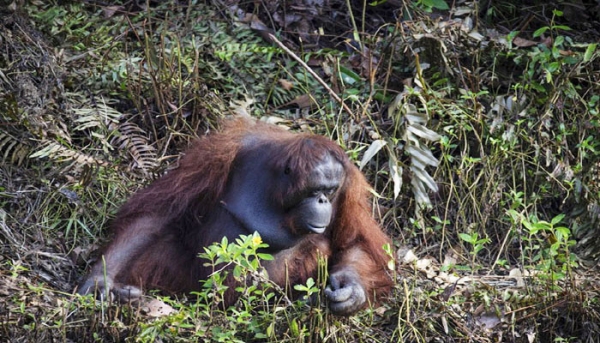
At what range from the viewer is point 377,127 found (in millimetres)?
5691

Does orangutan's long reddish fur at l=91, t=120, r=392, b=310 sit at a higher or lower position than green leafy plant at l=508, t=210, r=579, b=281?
higher

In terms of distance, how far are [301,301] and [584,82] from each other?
258 centimetres

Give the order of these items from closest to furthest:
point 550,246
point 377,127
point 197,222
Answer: point 197,222, point 550,246, point 377,127

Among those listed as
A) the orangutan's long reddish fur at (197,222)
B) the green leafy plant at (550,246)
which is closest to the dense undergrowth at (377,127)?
the green leafy plant at (550,246)

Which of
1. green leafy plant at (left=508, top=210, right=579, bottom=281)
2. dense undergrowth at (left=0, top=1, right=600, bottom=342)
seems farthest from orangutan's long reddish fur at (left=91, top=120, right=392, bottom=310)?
green leafy plant at (left=508, top=210, right=579, bottom=281)

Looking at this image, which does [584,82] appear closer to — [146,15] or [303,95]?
[303,95]

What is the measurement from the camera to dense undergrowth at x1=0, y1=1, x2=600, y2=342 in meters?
4.48

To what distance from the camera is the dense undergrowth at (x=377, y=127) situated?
176 inches

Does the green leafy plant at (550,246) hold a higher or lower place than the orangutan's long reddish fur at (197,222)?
lower

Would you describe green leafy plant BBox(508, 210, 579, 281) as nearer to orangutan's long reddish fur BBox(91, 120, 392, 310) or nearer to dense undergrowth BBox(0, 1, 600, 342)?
dense undergrowth BBox(0, 1, 600, 342)

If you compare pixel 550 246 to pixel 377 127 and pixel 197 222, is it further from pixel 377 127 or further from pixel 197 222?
pixel 197 222

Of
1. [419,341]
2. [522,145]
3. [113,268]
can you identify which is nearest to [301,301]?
[419,341]

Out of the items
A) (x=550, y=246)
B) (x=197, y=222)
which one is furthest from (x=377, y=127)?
(x=197, y=222)

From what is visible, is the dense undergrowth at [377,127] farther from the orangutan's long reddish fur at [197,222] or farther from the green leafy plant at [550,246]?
the orangutan's long reddish fur at [197,222]
